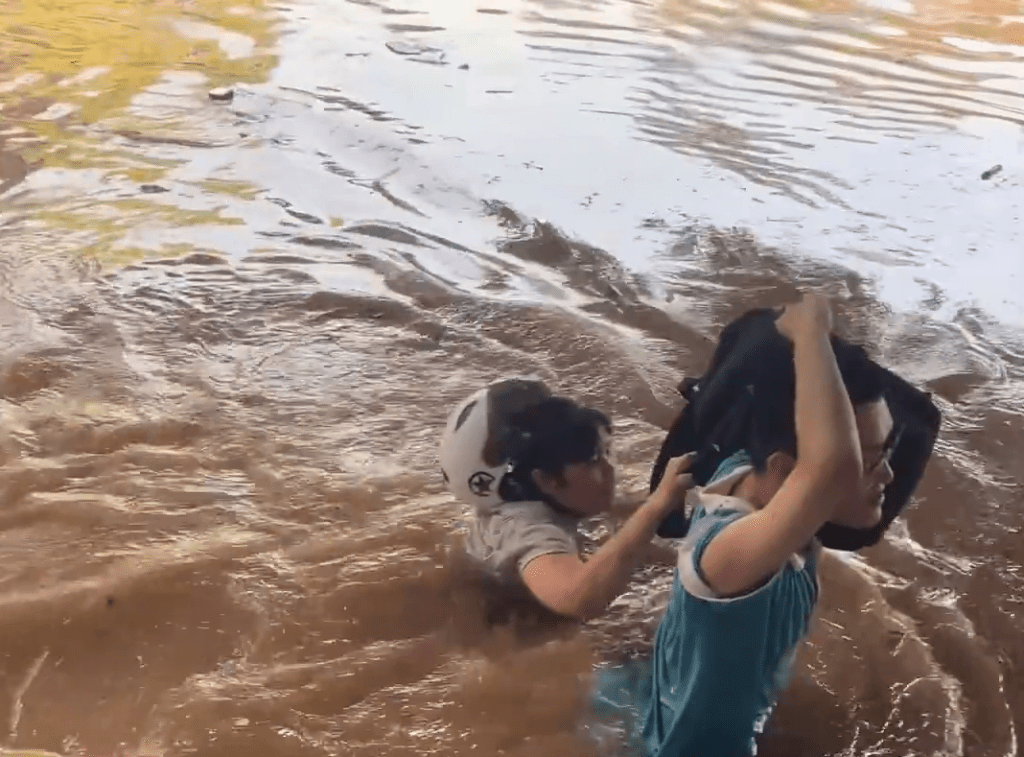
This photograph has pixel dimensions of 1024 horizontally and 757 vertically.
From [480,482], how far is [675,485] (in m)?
0.44

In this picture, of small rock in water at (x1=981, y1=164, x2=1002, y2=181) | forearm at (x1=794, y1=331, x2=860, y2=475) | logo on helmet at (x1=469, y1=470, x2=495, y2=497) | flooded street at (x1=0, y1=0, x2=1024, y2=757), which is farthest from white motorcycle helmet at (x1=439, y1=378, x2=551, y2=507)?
small rock in water at (x1=981, y1=164, x2=1002, y2=181)

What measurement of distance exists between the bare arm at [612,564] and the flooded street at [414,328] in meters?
0.48

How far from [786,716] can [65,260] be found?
3.15 m

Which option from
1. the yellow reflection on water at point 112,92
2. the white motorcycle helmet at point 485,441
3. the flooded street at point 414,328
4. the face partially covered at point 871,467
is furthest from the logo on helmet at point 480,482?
the yellow reflection on water at point 112,92

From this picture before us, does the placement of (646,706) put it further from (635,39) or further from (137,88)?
(635,39)

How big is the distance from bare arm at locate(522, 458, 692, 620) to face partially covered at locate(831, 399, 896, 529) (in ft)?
0.80

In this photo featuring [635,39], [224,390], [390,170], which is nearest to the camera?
[224,390]

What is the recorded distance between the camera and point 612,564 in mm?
1685

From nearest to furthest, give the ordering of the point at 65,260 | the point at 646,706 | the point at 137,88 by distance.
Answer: the point at 646,706, the point at 65,260, the point at 137,88

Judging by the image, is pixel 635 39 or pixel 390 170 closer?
pixel 390 170

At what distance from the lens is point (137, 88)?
608cm

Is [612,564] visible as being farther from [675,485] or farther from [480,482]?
[480,482]

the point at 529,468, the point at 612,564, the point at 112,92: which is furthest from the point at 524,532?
the point at 112,92

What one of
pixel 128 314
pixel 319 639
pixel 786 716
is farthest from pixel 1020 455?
pixel 128 314
